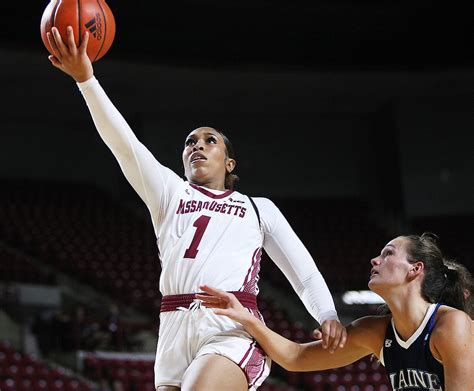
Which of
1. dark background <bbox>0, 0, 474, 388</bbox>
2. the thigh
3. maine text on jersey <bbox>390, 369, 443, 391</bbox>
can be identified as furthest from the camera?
dark background <bbox>0, 0, 474, 388</bbox>

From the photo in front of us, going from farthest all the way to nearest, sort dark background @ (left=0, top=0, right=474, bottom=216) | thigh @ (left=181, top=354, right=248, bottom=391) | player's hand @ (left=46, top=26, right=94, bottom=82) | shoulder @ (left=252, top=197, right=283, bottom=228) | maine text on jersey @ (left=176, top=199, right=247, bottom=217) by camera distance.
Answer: dark background @ (left=0, top=0, right=474, bottom=216) → shoulder @ (left=252, top=197, right=283, bottom=228) → maine text on jersey @ (left=176, top=199, right=247, bottom=217) → player's hand @ (left=46, top=26, right=94, bottom=82) → thigh @ (left=181, top=354, right=248, bottom=391)

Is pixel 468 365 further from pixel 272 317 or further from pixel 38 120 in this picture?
pixel 38 120

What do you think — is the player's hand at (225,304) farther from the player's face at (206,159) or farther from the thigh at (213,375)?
the player's face at (206,159)

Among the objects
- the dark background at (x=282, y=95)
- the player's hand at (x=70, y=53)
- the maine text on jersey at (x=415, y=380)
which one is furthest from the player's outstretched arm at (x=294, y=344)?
the dark background at (x=282, y=95)

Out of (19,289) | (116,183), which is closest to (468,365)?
(19,289)

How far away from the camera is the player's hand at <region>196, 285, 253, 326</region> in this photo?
327 cm

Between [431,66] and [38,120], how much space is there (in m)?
8.48

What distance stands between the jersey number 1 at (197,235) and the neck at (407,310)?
2.92ft

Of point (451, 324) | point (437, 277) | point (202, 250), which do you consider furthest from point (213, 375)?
point (437, 277)

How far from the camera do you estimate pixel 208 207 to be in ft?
11.8

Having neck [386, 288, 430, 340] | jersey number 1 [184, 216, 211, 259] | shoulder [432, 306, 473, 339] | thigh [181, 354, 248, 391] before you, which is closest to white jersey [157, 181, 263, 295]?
jersey number 1 [184, 216, 211, 259]

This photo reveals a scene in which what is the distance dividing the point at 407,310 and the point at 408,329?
9 cm

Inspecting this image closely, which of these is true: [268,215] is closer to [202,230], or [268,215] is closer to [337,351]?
[202,230]

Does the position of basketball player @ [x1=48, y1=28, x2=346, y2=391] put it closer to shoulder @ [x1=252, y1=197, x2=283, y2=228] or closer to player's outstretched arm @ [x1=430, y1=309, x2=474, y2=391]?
shoulder @ [x1=252, y1=197, x2=283, y2=228]
